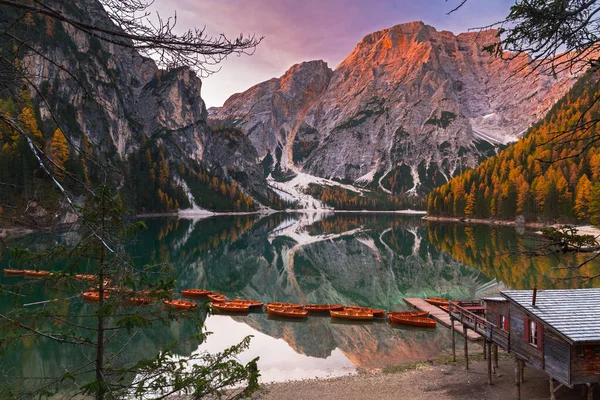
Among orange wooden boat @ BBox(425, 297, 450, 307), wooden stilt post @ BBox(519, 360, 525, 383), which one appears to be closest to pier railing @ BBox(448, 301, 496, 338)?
wooden stilt post @ BBox(519, 360, 525, 383)

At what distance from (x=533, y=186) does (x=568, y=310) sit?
9065 cm

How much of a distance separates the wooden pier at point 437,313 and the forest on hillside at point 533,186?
40.4 metres

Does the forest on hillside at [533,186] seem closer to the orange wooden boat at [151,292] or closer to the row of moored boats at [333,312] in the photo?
the row of moored boats at [333,312]

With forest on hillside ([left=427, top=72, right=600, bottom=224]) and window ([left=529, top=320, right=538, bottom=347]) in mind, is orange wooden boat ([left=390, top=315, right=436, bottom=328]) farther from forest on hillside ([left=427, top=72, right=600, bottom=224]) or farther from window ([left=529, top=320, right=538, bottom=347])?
forest on hillside ([left=427, top=72, right=600, bottom=224])

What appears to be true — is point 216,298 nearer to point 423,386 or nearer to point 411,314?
point 411,314

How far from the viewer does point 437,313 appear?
32.0m

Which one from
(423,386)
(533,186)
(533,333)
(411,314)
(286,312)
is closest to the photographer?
(533,333)

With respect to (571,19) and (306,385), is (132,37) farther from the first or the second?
(306,385)

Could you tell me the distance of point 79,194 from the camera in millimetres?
6684

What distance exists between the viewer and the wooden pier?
2628 centimetres

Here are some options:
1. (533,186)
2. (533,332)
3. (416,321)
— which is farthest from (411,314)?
(533,186)

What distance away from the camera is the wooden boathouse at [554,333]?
12.9 meters

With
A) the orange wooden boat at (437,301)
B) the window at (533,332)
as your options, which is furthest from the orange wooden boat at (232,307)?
the window at (533,332)

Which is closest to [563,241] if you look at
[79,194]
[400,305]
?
Result: [79,194]
